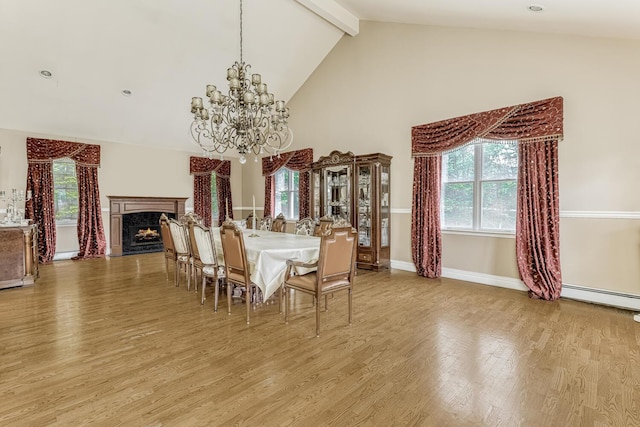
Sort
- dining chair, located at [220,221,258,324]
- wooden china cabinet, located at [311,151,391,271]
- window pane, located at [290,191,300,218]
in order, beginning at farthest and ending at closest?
1. window pane, located at [290,191,300,218]
2. wooden china cabinet, located at [311,151,391,271]
3. dining chair, located at [220,221,258,324]

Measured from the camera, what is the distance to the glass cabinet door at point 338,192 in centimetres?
614

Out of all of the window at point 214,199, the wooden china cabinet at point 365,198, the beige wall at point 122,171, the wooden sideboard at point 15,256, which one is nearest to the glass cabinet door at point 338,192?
the wooden china cabinet at point 365,198

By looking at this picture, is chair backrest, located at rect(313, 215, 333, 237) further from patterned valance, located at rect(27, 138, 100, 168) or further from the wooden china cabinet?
patterned valance, located at rect(27, 138, 100, 168)

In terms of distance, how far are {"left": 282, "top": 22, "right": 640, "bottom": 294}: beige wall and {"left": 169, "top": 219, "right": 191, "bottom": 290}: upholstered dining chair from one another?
3.54 m

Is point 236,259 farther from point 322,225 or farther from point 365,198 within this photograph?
point 365,198

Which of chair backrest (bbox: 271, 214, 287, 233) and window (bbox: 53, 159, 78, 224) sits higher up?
window (bbox: 53, 159, 78, 224)

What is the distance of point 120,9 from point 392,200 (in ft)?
17.2

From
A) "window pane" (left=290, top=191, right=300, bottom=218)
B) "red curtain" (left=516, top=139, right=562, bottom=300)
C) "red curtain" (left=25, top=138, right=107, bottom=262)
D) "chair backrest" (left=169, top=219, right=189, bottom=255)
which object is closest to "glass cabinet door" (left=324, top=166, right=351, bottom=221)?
"window pane" (left=290, top=191, right=300, bottom=218)

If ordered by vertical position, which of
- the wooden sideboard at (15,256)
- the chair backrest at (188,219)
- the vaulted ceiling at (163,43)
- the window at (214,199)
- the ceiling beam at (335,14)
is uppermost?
the ceiling beam at (335,14)

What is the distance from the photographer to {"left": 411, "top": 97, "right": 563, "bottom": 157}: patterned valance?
4.15m

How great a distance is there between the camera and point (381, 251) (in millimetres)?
5855

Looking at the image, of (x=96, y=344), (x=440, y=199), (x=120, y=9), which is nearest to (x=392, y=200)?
(x=440, y=199)

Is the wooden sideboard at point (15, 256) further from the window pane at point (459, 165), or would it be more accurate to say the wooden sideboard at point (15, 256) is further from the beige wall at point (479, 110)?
the window pane at point (459, 165)

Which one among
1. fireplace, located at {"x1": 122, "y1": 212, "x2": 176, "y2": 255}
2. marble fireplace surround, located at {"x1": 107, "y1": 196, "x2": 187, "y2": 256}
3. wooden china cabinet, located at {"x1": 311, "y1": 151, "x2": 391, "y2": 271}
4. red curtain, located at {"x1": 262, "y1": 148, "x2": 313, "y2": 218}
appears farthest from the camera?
fireplace, located at {"x1": 122, "y1": 212, "x2": 176, "y2": 255}
